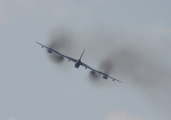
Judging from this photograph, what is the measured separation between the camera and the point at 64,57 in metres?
182

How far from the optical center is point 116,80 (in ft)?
598

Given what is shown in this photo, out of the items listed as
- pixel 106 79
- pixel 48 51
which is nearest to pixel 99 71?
pixel 106 79

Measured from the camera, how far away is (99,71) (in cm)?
17938

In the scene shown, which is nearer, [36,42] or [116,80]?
[36,42]

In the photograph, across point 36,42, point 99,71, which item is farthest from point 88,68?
point 36,42

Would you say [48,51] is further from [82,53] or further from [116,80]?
[116,80]

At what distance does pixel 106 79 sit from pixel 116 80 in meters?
4.32

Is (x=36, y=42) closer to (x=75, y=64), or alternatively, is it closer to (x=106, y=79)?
(x=75, y=64)

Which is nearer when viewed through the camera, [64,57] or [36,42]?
[36,42]

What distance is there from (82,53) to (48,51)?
10.2 meters

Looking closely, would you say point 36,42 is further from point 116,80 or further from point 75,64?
point 116,80

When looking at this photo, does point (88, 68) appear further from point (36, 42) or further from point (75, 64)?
point (36, 42)

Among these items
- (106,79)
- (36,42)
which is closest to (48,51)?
(36,42)

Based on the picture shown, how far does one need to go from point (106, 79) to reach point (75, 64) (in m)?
11.2
